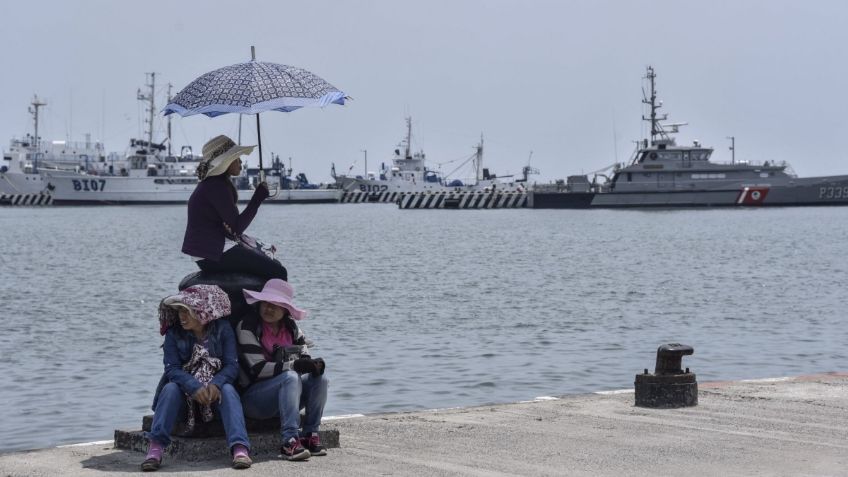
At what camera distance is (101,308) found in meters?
26.3

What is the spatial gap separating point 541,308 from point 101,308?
28.6ft

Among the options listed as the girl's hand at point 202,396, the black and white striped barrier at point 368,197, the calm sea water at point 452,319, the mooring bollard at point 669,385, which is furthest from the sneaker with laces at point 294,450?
the black and white striped barrier at point 368,197

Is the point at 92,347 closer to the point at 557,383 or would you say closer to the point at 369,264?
the point at 557,383

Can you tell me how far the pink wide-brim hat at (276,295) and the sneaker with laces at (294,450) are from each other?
723 mm

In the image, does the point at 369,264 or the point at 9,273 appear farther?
the point at 369,264

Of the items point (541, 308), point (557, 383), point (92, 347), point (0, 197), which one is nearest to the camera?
point (557, 383)

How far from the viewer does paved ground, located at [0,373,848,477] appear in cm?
727

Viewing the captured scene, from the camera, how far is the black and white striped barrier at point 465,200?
125812 millimetres

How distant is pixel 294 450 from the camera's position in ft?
24.4

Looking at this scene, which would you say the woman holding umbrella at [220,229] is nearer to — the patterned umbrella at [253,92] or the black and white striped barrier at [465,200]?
the patterned umbrella at [253,92]

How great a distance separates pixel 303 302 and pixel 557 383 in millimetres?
13515

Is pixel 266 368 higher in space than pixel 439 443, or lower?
higher

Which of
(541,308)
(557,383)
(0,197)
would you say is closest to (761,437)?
(557,383)

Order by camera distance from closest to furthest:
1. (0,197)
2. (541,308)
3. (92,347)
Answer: (92,347) → (541,308) → (0,197)
